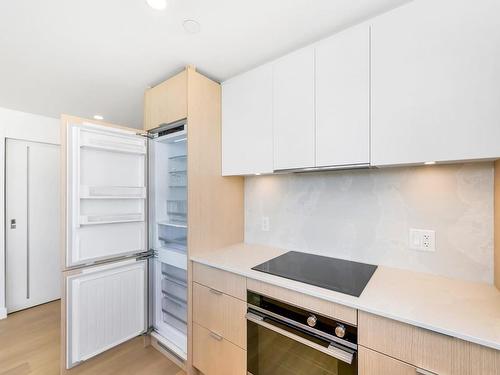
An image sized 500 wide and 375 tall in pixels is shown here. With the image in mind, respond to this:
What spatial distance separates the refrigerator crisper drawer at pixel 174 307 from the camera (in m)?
1.97

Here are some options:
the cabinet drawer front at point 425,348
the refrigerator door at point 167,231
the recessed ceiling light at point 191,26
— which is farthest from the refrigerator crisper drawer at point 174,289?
the recessed ceiling light at point 191,26

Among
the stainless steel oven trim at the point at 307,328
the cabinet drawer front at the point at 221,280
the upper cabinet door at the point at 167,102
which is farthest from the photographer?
the upper cabinet door at the point at 167,102

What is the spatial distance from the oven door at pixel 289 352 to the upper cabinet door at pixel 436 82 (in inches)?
36.6

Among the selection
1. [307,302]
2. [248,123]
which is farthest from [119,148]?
[307,302]

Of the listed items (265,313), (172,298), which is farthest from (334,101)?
(172,298)

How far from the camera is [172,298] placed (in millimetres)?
Result: 2008

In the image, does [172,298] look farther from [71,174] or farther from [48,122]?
[48,122]

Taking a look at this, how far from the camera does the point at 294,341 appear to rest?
115cm

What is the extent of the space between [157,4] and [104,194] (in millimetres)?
1267

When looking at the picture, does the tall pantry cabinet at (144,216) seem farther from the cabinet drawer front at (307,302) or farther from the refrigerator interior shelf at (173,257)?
the cabinet drawer front at (307,302)

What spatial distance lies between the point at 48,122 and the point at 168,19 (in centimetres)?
267

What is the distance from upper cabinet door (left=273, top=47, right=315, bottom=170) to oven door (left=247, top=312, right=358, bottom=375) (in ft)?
3.03

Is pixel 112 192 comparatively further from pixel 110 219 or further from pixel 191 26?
pixel 191 26

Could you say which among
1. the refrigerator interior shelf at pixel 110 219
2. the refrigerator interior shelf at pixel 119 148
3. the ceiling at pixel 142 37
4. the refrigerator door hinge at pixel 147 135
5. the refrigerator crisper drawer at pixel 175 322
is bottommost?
the refrigerator crisper drawer at pixel 175 322
